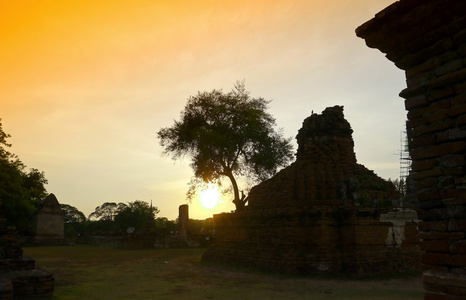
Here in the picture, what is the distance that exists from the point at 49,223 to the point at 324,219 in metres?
28.7

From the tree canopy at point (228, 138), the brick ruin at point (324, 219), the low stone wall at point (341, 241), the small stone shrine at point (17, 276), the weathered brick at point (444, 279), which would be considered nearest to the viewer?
the weathered brick at point (444, 279)

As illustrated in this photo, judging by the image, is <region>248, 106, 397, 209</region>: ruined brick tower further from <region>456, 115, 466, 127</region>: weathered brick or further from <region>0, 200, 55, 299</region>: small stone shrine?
<region>456, 115, 466, 127</region>: weathered brick

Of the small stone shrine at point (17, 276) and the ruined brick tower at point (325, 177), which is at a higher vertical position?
the ruined brick tower at point (325, 177)

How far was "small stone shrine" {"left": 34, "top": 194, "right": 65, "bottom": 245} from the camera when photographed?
30.8 metres

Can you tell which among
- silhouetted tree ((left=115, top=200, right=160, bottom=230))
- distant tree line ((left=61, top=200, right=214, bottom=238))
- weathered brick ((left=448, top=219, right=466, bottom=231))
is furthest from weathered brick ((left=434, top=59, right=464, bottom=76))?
silhouetted tree ((left=115, top=200, right=160, bottom=230))

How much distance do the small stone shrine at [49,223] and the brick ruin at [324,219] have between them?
72.4ft

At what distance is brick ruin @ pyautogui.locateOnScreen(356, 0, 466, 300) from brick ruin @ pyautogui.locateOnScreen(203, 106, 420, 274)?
749 cm

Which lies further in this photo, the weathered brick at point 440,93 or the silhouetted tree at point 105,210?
the silhouetted tree at point 105,210

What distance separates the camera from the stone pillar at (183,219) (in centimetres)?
2816

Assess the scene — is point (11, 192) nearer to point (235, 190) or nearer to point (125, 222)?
point (235, 190)

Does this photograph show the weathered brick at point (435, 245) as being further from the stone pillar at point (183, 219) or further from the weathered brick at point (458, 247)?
the stone pillar at point (183, 219)

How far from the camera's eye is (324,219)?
1041 cm

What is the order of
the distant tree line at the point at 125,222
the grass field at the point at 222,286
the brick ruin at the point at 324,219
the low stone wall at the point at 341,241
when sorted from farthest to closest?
the distant tree line at the point at 125,222, the brick ruin at the point at 324,219, the low stone wall at the point at 341,241, the grass field at the point at 222,286

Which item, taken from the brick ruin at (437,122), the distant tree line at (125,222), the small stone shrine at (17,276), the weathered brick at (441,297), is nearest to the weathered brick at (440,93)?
the brick ruin at (437,122)
